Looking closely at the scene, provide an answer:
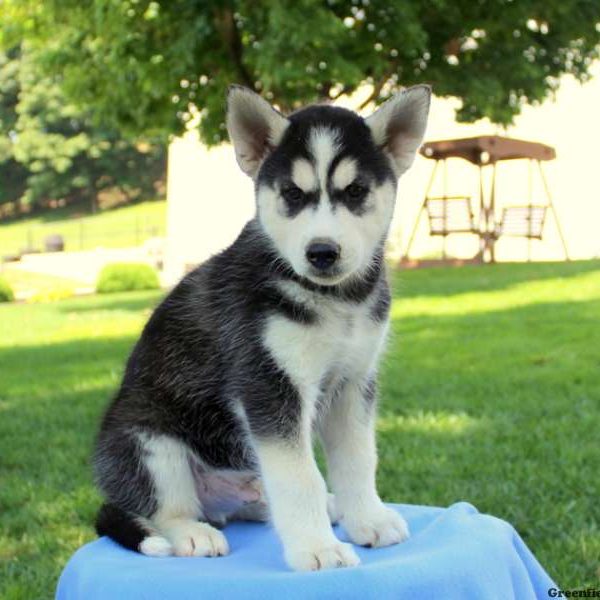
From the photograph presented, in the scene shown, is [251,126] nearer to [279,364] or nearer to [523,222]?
[279,364]

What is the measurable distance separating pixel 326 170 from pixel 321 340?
0.52m

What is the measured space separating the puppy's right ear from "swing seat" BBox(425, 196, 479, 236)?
1746cm

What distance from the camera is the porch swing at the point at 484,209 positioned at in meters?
19.4

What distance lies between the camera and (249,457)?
3.12 metres

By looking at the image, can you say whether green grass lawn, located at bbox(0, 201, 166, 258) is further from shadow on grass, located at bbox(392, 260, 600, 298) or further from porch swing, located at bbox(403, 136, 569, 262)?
shadow on grass, located at bbox(392, 260, 600, 298)

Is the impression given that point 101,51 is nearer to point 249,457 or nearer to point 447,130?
point 447,130

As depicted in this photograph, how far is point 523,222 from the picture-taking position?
68.5 feet

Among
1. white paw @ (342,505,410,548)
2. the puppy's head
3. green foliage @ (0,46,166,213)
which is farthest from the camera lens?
green foliage @ (0,46,166,213)

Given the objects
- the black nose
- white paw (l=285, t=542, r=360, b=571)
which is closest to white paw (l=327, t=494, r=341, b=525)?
white paw (l=285, t=542, r=360, b=571)

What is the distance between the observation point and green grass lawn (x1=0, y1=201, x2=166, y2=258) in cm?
5275

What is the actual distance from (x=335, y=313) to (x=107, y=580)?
3.52 feet

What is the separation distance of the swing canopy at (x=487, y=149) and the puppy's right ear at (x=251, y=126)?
16.1m

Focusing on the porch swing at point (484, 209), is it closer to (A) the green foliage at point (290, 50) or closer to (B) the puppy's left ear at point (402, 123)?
(A) the green foliage at point (290, 50)

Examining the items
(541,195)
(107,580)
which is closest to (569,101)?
(541,195)
